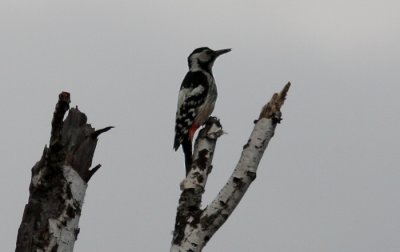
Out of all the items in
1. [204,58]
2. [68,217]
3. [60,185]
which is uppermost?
[204,58]

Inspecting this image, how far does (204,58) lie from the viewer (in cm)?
1301

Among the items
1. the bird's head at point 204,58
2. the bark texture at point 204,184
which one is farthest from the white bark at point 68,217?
the bird's head at point 204,58

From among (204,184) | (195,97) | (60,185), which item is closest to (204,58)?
(195,97)

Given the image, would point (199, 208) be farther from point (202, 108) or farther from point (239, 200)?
point (202, 108)

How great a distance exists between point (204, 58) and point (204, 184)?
7.11 metres

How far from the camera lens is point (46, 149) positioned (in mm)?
5891

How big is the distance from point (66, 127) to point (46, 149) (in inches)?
9.8

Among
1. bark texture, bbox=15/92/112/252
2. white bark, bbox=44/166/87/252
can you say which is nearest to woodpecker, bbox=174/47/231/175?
bark texture, bbox=15/92/112/252

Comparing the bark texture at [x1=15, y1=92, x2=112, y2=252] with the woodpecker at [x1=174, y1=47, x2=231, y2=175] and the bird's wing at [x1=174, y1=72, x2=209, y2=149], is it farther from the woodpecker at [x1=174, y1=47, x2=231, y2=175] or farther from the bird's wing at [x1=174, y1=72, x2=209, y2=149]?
the bird's wing at [x1=174, y1=72, x2=209, y2=149]

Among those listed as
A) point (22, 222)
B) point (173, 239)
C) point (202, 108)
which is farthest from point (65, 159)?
point (202, 108)

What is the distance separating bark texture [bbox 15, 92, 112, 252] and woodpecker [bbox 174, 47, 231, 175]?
15.5ft

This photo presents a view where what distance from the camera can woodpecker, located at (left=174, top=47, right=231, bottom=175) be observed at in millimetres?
11423

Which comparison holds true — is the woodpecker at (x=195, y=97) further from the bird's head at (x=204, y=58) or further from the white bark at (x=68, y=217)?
the white bark at (x=68, y=217)

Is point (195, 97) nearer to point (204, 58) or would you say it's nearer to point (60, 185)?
point (204, 58)
